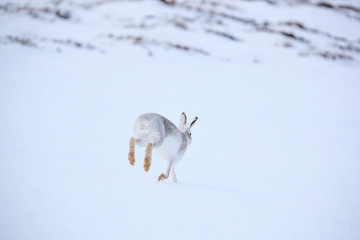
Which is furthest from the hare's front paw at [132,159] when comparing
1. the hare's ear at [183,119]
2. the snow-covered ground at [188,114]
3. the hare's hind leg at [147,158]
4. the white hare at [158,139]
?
the hare's ear at [183,119]

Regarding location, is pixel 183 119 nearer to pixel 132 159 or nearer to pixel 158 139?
pixel 158 139

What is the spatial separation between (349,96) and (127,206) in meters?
17.3

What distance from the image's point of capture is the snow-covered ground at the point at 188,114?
420cm

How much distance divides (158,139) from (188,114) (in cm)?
910

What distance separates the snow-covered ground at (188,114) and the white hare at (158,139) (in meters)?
0.41

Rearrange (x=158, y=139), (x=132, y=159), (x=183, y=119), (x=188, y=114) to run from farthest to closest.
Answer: (x=188, y=114)
(x=183, y=119)
(x=158, y=139)
(x=132, y=159)

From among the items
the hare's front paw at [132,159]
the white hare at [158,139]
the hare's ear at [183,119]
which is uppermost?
the hare's ear at [183,119]

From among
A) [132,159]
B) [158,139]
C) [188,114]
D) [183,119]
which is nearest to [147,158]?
[132,159]

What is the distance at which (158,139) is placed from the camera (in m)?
5.52

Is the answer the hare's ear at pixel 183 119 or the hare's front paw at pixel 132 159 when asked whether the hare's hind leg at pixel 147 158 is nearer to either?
the hare's front paw at pixel 132 159

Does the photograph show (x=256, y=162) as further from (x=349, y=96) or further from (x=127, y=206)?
(x=349, y=96)

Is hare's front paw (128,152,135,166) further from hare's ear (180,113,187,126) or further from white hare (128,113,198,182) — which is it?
hare's ear (180,113,187,126)

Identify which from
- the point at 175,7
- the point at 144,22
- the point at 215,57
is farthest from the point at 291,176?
the point at 175,7

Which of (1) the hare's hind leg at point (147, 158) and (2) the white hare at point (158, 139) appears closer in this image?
(1) the hare's hind leg at point (147, 158)
